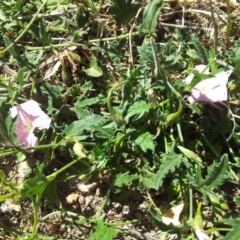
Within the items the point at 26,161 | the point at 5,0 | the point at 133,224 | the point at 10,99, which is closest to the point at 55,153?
the point at 26,161

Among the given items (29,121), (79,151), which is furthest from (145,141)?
(29,121)

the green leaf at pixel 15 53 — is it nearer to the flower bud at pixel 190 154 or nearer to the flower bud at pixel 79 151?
the flower bud at pixel 79 151

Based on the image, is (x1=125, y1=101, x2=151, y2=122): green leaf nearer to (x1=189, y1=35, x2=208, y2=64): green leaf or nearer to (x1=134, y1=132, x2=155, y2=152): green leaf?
(x1=134, y1=132, x2=155, y2=152): green leaf

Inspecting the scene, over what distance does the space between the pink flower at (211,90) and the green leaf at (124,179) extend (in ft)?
0.96

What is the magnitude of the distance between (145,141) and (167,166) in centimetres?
11

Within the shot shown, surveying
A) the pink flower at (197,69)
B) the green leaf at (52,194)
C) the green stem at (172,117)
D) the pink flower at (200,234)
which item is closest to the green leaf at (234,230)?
the pink flower at (200,234)

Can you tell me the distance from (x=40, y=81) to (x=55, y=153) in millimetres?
242

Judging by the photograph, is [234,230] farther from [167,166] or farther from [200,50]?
[200,50]

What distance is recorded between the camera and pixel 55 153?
175 centimetres

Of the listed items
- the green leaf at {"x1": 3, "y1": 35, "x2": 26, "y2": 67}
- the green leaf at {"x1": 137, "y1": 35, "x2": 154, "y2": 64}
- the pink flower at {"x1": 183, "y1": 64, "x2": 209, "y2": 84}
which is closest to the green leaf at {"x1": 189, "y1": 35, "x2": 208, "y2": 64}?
the pink flower at {"x1": 183, "y1": 64, "x2": 209, "y2": 84}

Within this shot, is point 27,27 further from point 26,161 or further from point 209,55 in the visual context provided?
point 209,55

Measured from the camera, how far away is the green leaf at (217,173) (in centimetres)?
141

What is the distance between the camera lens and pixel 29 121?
160 centimetres

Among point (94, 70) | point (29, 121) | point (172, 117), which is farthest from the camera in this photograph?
point (94, 70)
